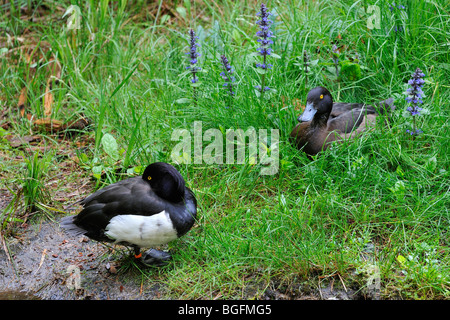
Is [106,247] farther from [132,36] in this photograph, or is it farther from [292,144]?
[132,36]

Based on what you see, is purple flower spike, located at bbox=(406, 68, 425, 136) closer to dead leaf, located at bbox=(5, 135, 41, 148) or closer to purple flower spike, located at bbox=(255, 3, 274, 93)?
purple flower spike, located at bbox=(255, 3, 274, 93)

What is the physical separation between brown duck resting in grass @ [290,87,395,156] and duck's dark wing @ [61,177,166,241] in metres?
1.27

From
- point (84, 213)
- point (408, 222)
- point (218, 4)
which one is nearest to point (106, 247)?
point (84, 213)

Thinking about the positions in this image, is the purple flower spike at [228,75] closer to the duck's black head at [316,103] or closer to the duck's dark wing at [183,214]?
the duck's black head at [316,103]

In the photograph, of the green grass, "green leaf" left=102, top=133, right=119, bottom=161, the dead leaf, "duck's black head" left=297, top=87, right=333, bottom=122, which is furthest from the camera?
the dead leaf

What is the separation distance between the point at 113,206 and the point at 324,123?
1.75m

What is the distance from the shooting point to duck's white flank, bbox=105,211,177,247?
3.21 m

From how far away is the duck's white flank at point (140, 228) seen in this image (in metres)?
3.21

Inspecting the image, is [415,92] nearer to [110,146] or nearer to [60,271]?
[110,146]

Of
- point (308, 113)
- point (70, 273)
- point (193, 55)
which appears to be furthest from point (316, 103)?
point (70, 273)

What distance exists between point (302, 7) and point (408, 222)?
2593 mm

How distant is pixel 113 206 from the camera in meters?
3.29

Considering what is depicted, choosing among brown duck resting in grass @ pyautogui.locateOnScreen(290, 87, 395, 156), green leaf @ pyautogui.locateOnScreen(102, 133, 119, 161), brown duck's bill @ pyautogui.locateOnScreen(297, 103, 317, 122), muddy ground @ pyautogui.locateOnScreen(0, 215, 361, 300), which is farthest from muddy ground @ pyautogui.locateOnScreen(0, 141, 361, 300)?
brown duck's bill @ pyautogui.locateOnScreen(297, 103, 317, 122)

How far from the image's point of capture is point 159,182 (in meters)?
3.36
